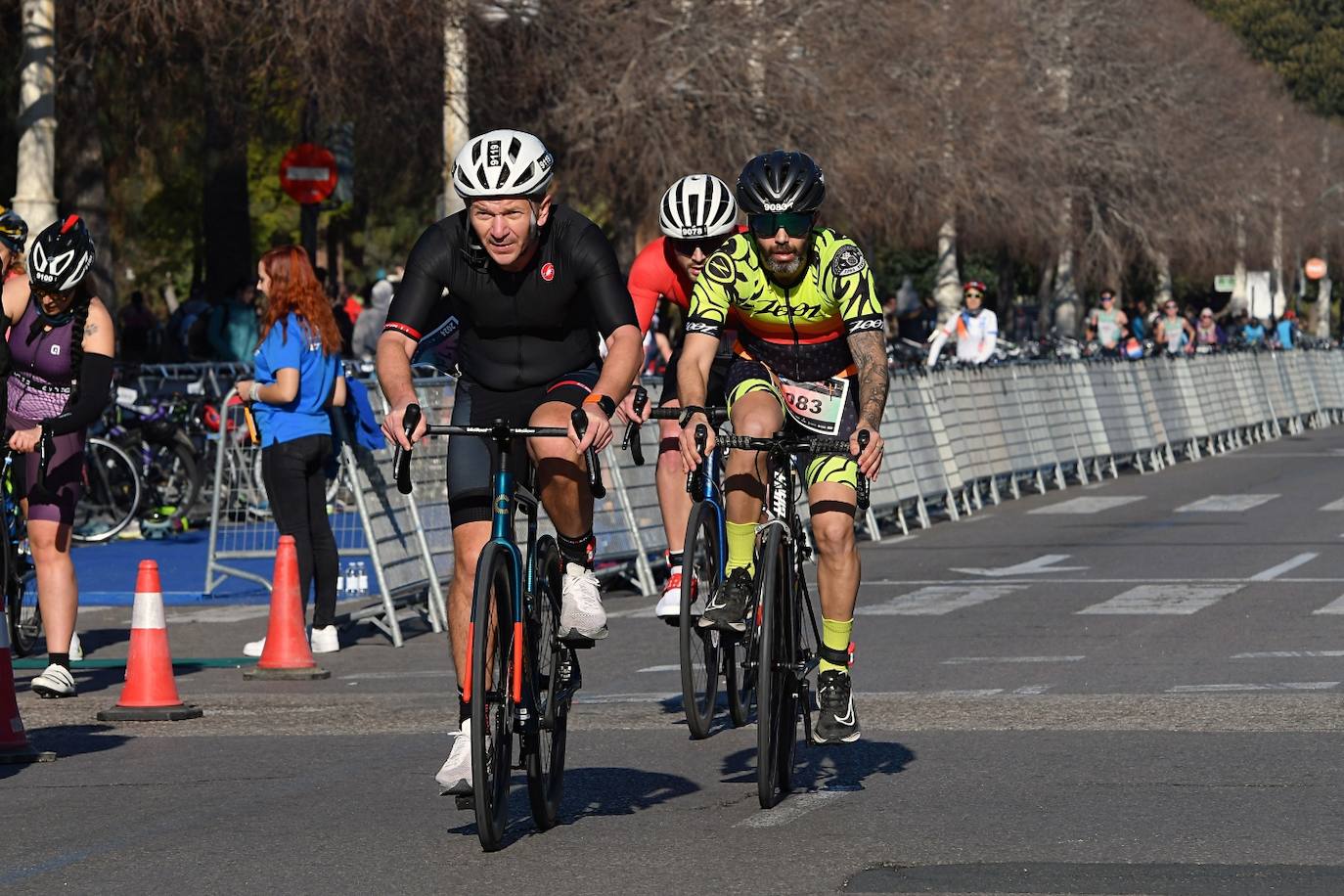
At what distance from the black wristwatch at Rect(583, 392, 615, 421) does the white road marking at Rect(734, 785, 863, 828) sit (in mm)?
1225

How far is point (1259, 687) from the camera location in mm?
10602

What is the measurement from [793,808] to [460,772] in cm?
118

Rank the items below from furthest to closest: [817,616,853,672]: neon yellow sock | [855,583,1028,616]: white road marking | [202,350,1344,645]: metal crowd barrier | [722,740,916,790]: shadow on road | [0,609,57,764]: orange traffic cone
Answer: [855,583,1028,616]: white road marking, [202,350,1344,645]: metal crowd barrier, [0,609,57,764]: orange traffic cone, [722,740,916,790]: shadow on road, [817,616,853,672]: neon yellow sock

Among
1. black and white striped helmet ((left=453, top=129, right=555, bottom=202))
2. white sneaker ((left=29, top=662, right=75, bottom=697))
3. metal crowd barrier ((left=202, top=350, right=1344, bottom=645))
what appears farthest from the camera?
metal crowd barrier ((left=202, top=350, right=1344, bottom=645))

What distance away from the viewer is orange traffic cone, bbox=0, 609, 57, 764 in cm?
884

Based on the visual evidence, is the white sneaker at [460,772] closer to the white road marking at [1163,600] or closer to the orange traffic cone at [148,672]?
the orange traffic cone at [148,672]

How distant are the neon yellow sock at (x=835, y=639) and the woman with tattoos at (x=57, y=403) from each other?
3985 millimetres

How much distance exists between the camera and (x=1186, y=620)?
13562mm

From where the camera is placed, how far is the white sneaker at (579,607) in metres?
7.43

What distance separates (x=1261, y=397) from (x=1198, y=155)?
18707 millimetres

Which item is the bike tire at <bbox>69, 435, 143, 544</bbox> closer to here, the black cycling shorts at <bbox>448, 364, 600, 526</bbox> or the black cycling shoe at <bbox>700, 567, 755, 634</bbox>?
the black cycling shoe at <bbox>700, 567, 755, 634</bbox>

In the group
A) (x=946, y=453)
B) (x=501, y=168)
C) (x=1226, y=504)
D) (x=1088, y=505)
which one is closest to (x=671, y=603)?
(x=501, y=168)

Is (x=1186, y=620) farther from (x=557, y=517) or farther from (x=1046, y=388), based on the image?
(x=1046, y=388)

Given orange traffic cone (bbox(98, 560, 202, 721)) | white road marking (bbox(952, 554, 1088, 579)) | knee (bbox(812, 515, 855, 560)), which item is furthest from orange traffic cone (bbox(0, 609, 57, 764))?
white road marking (bbox(952, 554, 1088, 579))
